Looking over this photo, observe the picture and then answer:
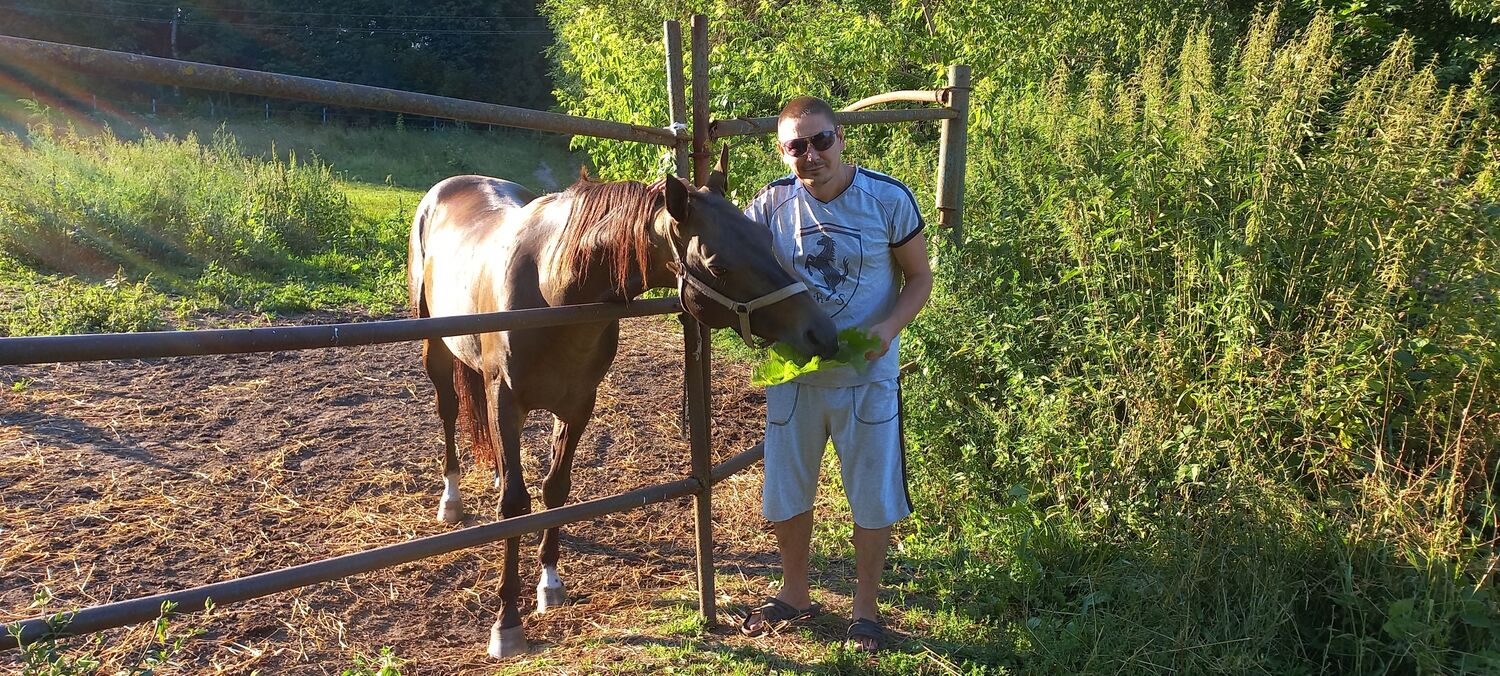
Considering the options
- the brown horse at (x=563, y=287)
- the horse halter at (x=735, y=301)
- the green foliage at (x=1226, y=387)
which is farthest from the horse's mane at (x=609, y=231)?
the green foliage at (x=1226, y=387)

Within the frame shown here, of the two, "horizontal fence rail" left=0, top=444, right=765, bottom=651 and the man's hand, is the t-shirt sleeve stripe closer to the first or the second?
the man's hand

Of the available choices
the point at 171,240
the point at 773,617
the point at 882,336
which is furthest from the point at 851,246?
the point at 171,240

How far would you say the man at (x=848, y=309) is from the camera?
103 inches

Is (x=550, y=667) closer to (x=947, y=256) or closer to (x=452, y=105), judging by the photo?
(x=452, y=105)

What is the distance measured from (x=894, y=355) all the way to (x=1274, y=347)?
173 cm

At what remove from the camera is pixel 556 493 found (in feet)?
11.5

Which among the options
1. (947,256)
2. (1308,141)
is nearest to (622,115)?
(947,256)

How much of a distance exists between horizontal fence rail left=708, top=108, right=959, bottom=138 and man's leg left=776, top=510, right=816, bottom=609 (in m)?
1.39

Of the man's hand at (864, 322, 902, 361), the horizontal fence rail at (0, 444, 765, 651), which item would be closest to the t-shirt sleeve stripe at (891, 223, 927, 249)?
the man's hand at (864, 322, 902, 361)

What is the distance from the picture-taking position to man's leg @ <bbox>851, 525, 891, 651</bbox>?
2.84m

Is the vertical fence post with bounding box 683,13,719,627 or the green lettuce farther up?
the green lettuce

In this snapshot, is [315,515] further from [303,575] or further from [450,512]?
[303,575]

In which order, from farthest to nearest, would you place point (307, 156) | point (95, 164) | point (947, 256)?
1. point (307, 156)
2. point (95, 164)
3. point (947, 256)

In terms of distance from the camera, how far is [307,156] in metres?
20.9
